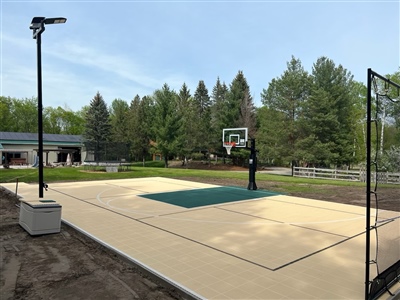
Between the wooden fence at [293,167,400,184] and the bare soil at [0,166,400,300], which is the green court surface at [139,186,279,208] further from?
the wooden fence at [293,167,400,184]

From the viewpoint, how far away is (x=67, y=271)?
4375 millimetres

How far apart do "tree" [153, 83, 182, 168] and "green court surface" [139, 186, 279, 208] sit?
20.9m

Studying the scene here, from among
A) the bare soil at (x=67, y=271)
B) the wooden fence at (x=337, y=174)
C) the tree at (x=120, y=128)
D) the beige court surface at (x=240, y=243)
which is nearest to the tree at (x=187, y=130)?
the tree at (x=120, y=128)

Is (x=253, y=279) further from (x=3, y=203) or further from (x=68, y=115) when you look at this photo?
(x=68, y=115)

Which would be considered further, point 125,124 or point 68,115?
point 68,115

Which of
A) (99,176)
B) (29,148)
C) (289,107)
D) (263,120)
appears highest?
(289,107)

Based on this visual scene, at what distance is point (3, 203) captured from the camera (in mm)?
9859

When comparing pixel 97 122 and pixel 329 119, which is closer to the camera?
pixel 329 119

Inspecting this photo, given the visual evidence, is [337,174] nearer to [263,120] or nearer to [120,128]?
[263,120]

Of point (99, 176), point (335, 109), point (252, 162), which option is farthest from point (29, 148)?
point (335, 109)

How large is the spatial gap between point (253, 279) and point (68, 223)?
4866 mm

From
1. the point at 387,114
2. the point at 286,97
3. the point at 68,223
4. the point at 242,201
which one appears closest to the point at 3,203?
the point at 68,223

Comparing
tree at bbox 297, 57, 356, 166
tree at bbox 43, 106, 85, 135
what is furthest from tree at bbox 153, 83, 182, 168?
tree at bbox 43, 106, 85, 135

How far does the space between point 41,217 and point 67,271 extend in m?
2.26
